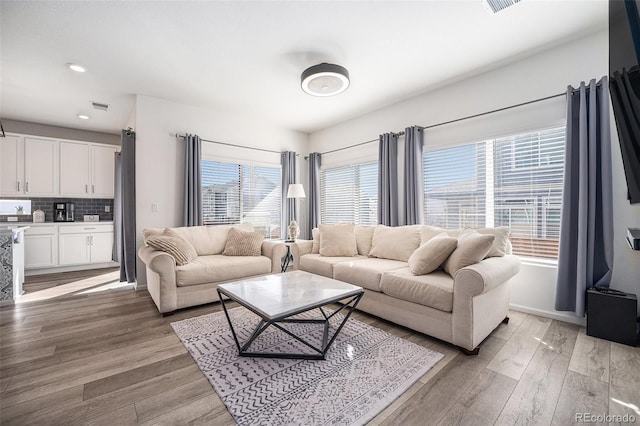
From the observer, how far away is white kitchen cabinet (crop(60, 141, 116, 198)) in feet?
16.5

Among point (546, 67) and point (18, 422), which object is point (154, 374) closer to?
point (18, 422)

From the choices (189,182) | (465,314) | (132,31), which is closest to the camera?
(465,314)

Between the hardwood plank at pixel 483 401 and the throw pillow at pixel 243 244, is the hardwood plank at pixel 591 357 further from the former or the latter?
the throw pillow at pixel 243 244

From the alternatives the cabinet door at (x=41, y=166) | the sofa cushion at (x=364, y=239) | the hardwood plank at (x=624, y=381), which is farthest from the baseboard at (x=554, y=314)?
the cabinet door at (x=41, y=166)

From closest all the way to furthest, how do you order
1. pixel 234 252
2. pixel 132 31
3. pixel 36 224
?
pixel 132 31, pixel 234 252, pixel 36 224

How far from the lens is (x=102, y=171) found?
5.42m

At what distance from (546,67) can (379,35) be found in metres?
1.80

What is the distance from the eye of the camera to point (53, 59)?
288 cm

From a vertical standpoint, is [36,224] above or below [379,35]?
below

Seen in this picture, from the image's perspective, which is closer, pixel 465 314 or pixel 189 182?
pixel 465 314

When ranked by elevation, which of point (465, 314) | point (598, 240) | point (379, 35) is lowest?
point (465, 314)

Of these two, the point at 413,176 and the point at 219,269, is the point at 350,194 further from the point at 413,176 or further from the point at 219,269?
the point at 219,269

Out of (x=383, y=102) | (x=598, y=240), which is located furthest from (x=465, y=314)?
(x=383, y=102)

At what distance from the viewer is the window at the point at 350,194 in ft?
15.3
